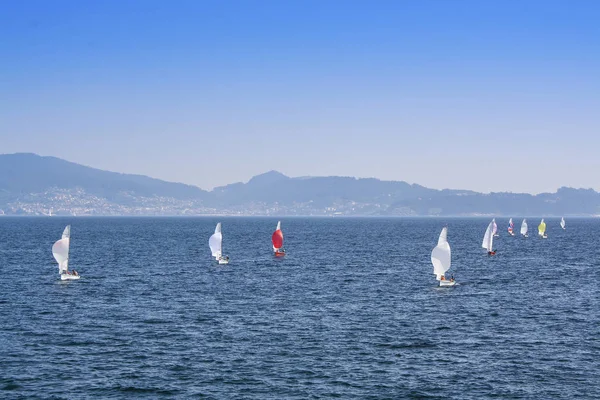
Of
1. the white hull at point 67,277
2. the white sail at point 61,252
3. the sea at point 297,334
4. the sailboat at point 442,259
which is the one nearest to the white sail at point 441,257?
the sailboat at point 442,259

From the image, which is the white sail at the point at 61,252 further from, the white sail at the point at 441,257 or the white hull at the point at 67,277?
the white sail at the point at 441,257

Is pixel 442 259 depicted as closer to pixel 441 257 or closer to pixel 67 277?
pixel 441 257

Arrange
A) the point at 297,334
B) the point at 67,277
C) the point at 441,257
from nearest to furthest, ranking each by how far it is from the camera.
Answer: the point at 297,334
the point at 441,257
the point at 67,277

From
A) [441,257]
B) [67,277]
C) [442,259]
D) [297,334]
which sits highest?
[441,257]

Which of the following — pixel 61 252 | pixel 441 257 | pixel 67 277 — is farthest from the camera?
pixel 61 252

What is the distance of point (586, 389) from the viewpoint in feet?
148

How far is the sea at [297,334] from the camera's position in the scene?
150 ft

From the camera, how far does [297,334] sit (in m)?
59.9

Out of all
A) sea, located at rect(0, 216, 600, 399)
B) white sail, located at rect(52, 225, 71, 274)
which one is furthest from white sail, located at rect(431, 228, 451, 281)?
white sail, located at rect(52, 225, 71, 274)

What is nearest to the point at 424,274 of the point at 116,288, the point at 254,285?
the point at 254,285

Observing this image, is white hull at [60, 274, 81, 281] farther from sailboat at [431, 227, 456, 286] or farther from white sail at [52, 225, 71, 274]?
sailboat at [431, 227, 456, 286]

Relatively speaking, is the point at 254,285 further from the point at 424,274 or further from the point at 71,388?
the point at 71,388

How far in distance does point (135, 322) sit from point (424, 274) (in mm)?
51623

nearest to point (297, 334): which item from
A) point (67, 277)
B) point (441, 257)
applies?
point (441, 257)
